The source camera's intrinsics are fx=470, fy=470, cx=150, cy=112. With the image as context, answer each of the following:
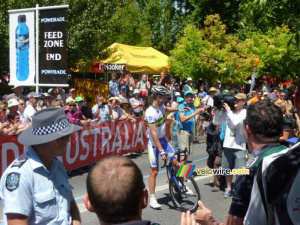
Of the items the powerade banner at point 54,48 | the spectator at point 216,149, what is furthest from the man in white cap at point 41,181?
the powerade banner at point 54,48

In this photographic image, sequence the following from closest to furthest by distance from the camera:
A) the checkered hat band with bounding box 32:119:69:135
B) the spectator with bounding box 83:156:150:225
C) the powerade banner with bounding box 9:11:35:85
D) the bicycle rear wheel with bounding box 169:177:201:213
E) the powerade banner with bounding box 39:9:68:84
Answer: the spectator with bounding box 83:156:150:225, the checkered hat band with bounding box 32:119:69:135, the bicycle rear wheel with bounding box 169:177:201:213, the powerade banner with bounding box 39:9:68:84, the powerade banner with bounding box 9:11:35:85

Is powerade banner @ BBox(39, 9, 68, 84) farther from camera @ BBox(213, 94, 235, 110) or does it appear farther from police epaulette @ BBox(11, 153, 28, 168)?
police epaulette @ BBox(11, 153, 28, 168)

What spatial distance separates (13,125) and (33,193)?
655 cm

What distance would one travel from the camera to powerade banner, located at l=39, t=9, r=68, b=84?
10562mm

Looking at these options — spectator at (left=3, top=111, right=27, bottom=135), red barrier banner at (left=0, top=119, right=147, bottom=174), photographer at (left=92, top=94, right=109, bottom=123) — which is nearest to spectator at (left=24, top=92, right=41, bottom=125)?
red barrier banner at (left=0, top=119, right=147, bottom=174)

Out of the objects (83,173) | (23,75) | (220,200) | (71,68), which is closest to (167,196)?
(220,200)

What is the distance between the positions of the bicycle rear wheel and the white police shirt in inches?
191

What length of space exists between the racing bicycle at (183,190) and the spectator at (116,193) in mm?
5790

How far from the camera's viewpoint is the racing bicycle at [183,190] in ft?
25.9

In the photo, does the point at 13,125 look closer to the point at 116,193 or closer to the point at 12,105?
the point at 12,105

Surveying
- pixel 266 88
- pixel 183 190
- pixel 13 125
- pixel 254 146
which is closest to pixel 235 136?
pixel 183 190

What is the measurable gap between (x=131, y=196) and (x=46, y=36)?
30.4ft

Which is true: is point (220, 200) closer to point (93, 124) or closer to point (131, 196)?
point (93, 124)

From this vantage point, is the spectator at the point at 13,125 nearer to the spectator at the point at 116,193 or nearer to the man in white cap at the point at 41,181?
the man in white cap at the point at 41,181
